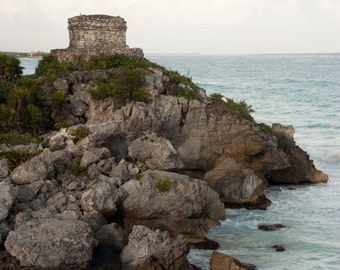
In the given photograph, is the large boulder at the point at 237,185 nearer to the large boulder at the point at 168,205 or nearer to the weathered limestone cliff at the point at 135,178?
the weathered limestone cliff at the point at 135,178

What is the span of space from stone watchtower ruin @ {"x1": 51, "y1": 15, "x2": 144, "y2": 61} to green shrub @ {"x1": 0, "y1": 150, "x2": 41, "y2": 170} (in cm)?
1127

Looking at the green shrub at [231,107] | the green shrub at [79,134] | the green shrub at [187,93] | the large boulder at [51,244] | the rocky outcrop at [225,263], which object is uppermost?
the green shrub at [187,93]

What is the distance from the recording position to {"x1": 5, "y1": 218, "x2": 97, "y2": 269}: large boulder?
461 inches

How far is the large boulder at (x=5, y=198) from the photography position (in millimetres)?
13202

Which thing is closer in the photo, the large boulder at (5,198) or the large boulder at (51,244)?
the large boulder at (51,244)

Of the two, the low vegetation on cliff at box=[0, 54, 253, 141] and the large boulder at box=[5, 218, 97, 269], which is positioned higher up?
the low vegetation on cliff at box=[0, 54, 253, 141]

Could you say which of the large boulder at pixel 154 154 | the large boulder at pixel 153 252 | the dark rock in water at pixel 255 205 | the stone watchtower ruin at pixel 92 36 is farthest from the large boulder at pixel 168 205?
the stone watchtower ruin at pixel 92 36

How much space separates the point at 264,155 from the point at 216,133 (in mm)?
2562

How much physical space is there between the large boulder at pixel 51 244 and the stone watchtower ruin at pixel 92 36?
15867 mm

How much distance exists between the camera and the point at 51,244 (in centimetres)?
1191

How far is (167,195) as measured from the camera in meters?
15.5

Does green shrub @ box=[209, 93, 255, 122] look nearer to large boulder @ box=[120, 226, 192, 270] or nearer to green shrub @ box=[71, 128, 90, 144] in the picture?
green shrub @ box=[71, 128, 90, 144]

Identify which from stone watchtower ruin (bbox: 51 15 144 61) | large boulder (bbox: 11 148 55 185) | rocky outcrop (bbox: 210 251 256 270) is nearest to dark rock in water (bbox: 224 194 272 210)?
rocky outcrop (bbox: 210 251 256 270)

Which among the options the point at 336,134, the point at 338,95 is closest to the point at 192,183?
the point at 336,134
